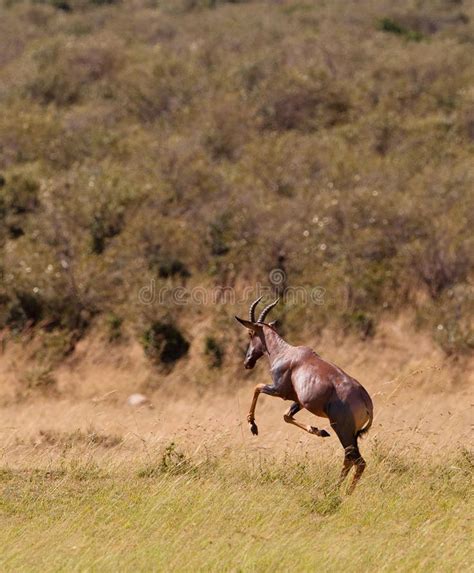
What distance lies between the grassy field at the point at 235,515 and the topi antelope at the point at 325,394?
426mm

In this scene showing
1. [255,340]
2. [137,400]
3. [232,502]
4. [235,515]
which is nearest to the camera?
[235,515]

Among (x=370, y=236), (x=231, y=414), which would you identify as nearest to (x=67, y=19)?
(x=370, y=236)

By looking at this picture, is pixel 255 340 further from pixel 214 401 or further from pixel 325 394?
pixel 214 401

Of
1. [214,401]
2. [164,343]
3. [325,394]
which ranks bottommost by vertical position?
[214,401]

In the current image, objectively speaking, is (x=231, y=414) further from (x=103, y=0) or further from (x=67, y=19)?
(x=103, y=0)

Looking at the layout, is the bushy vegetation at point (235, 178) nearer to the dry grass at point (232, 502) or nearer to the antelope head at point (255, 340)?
the dry grass at point (232, 502)

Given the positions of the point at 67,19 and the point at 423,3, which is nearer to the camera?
the point at 67,19

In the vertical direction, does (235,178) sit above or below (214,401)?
above

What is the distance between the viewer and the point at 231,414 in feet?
49.5

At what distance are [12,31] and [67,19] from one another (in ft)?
11.7

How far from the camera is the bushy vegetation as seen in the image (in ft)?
61.3

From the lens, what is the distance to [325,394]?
29.0ft

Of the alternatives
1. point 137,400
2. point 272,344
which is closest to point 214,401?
point 137,400

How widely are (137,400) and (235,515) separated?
343 inches
